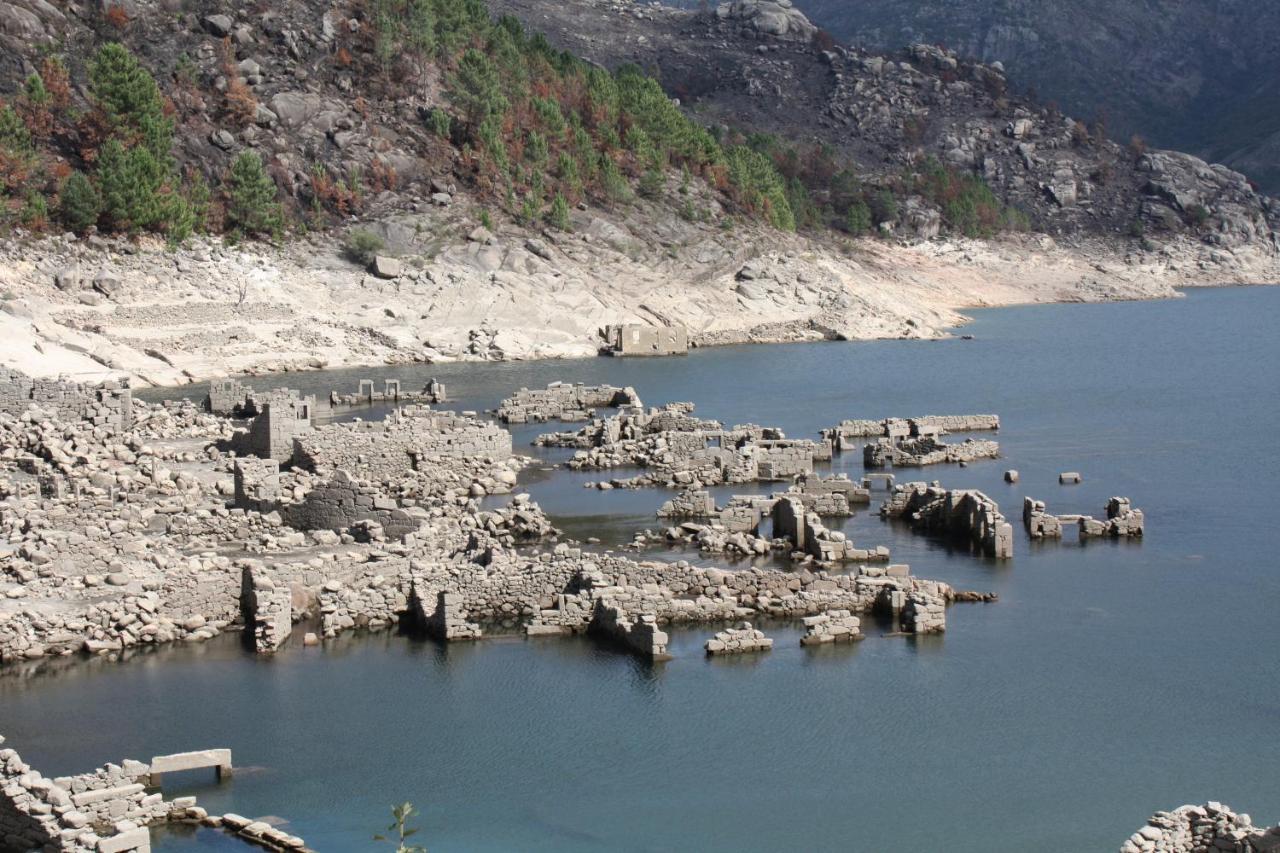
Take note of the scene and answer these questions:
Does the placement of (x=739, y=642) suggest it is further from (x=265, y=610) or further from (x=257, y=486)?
(x=257, y=486)

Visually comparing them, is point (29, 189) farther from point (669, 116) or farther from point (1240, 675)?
point (1240, 675)

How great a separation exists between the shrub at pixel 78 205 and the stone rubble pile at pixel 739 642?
219 feet

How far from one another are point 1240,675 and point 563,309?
221ft

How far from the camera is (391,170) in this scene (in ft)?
353

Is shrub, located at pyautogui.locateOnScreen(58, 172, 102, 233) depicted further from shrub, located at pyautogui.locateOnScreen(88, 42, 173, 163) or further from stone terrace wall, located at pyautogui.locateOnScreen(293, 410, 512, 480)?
stone terrace wall, located at pyautogui.locateOnScreen(293, 410, 512, 480)

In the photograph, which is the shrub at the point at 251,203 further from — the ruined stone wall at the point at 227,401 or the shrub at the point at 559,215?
the ruined stone wall at the point at 227,401

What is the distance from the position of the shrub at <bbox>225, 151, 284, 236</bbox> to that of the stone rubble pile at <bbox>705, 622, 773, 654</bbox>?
71.2 m

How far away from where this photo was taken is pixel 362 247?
97.1 meters

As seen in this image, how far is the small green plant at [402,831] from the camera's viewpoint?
821 inches

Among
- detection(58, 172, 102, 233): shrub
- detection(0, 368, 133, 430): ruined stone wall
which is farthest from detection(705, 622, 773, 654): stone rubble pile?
detection(58, 172, 102, 233): shrub

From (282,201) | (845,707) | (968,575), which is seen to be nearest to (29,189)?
(282,201)

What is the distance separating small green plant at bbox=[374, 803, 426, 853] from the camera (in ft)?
68.4

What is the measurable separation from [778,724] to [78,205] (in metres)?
70.5

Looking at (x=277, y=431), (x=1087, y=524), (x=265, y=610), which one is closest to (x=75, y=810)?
(x=265, y=610)
